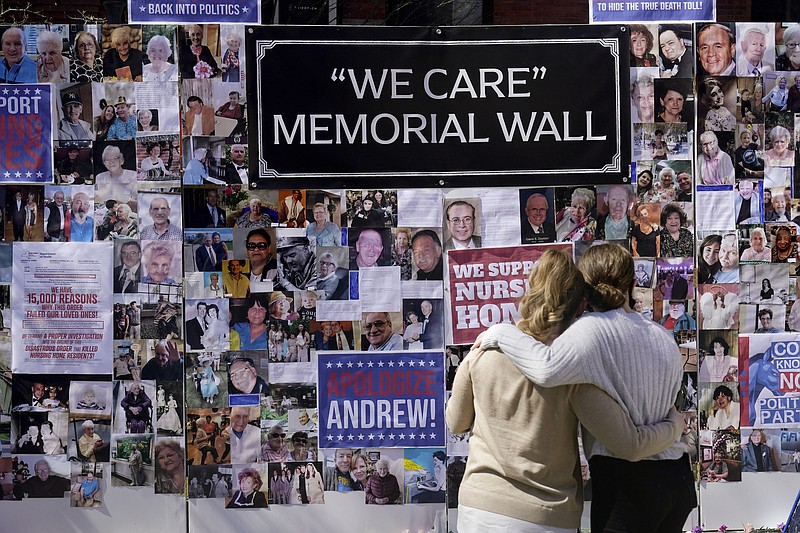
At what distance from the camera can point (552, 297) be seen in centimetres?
328

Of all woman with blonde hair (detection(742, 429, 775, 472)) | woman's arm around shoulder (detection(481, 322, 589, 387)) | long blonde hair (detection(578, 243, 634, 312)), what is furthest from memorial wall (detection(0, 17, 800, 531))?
woman's arm around shoulder (detection(481, 322, 589, 387))

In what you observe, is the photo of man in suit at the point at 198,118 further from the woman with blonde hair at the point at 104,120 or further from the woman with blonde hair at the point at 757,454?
the woman with blonde hair at the point at 757,454

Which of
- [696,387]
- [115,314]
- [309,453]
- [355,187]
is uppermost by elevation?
Answer: [355,187]

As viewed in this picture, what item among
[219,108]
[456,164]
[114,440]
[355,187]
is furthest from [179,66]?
[114,440]

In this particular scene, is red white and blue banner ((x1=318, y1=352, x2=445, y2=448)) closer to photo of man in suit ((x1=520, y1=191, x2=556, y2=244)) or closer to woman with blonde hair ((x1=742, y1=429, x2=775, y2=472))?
photo of man in suit ((x1=520, y1=191, x2=556, y2=244))

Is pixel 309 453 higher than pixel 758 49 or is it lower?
lower

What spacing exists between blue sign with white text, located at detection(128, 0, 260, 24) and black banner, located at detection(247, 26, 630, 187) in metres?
0.14

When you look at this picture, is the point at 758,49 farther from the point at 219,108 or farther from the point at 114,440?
the point at 114,440

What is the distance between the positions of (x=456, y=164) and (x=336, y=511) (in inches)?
80.4

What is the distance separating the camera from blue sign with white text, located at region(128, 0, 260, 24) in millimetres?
5012

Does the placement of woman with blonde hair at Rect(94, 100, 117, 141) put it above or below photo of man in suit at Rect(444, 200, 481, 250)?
above

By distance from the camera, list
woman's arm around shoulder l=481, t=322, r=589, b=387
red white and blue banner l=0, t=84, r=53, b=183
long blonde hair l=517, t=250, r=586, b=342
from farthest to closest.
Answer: red white and blue banner l=0, t=84, r=53, b=183 → long blonde hair l=517, t=250, r=586, b=342 → woman's arm around shoulder l=481, t=322, r=589, b=387

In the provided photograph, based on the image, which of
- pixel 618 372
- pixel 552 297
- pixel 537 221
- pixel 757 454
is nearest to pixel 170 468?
pixel 537 221

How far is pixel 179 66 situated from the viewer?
5.02m
